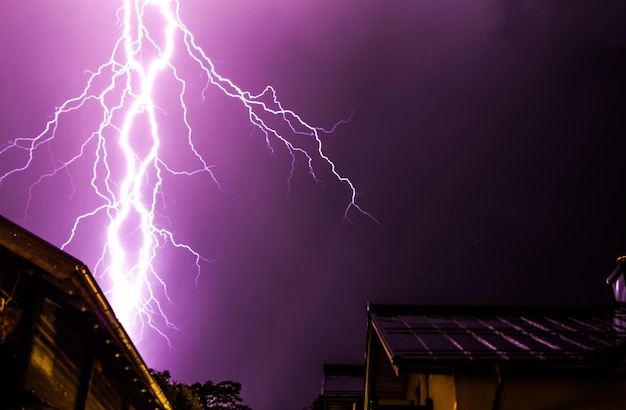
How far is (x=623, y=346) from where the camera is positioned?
264 inches

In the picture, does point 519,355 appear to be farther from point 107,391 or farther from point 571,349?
point 107,391

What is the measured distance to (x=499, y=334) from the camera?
793 centimetres

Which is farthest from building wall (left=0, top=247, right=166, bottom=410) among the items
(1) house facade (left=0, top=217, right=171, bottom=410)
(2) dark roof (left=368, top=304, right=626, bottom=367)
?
(2) dark roof (left=368, top=304, right=626, bottom=367)

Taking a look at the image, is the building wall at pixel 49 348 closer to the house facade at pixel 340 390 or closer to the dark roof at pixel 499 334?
the dark roof at pixel 499 334

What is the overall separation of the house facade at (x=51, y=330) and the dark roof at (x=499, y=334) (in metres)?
3.88

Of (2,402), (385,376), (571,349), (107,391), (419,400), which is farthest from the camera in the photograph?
(385,376)

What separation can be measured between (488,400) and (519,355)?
2.54ft

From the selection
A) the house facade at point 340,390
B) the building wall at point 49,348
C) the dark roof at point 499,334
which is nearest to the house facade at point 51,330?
the building wall at point 49,348

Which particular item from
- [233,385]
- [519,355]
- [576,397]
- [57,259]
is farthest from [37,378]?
[233,385]

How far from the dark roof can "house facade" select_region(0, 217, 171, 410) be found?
388 cm

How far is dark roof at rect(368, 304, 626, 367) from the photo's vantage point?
674 centimetres

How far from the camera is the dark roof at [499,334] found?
674 cm

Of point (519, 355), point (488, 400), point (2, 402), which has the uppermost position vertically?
point (519, 355)

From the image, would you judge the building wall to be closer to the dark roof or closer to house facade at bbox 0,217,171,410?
house facade at bbox 0,217,171,410
